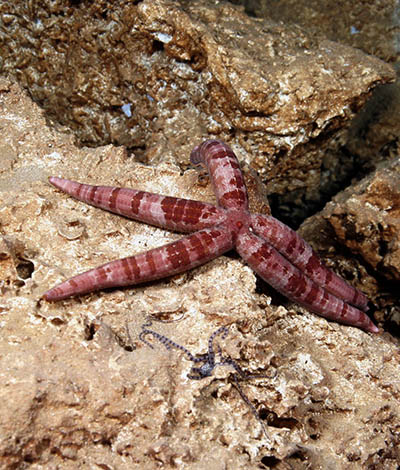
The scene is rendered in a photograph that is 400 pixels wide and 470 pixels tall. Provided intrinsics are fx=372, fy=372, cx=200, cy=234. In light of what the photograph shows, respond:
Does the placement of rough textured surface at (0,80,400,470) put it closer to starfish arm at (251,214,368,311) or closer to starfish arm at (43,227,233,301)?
starfish arm at (43,227,233,301)

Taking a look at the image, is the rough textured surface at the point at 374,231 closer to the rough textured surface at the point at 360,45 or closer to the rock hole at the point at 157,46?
the rough textured surface at the point at 360,45

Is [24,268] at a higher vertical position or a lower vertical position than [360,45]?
lower

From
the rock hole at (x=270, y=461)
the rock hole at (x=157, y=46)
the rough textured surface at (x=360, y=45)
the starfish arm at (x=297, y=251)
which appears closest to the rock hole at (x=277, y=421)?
the rock hole at (x=270, y=461)

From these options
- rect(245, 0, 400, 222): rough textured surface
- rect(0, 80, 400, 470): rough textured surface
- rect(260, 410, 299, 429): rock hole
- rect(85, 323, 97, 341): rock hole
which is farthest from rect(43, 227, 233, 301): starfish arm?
rect(245, 0, 400, 222): rough textured surface

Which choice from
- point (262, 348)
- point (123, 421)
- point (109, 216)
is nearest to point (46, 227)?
point (109, 216)

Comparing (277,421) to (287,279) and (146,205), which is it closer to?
(287,279)

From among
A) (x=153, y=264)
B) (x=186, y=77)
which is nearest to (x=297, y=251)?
(x=153, y=264)

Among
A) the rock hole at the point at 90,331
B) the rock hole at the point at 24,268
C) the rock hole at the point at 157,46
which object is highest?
the rock hole at the point at 157,46
